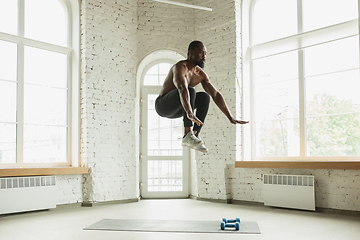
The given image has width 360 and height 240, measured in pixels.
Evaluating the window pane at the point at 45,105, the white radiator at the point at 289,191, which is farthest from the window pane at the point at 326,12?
Answer: the window pane at the point at 45,105

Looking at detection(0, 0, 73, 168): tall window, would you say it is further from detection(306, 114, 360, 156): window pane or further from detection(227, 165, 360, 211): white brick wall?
detection(306, 114, 360, 156): window pane

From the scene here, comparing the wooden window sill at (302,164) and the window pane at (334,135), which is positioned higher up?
the window pane at (334,135)

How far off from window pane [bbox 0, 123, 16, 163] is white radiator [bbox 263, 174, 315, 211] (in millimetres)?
4105

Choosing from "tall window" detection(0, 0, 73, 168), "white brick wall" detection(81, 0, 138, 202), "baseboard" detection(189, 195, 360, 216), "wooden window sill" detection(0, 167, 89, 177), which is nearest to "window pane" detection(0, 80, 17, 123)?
"tall window" detection(0, 0, 73, 168)

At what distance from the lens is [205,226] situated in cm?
423

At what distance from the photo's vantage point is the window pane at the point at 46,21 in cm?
Answer: 593

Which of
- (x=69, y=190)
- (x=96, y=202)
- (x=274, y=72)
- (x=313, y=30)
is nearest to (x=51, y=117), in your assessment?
(x=69, y=190)

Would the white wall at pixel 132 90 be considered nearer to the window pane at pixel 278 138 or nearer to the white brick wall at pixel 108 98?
the white brick wall at pixel 108 98

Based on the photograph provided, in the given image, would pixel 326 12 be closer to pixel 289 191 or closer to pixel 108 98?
pixel 289 191

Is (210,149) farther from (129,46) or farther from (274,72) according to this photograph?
(129,46)

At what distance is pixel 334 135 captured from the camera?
5438 millimetres

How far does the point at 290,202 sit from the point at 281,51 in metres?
2.59

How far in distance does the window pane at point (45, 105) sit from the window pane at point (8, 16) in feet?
3.06

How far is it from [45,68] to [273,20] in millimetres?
4139
